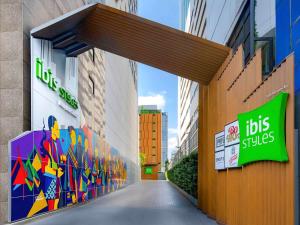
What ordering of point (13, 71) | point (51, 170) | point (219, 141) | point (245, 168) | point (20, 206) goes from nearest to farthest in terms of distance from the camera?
point (245, 168) < point (20, 206) < point (219, 141) < point (13, 71) < point (51, 170)

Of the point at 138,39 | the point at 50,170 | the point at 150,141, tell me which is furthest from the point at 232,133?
the point at 150,141

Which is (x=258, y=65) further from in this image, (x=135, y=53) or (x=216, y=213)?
(x=135, y=53)

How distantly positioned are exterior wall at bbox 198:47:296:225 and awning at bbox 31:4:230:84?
85 centimetres

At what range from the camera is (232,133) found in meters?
10.1

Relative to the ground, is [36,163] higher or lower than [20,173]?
higher

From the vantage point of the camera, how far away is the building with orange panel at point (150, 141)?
370 feet

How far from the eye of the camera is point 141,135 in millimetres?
117938

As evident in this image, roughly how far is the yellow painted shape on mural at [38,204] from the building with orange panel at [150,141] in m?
98.0

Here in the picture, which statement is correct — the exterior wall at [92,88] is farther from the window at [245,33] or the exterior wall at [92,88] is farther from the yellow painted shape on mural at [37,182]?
the yellow painted shape on mural at [37,182]

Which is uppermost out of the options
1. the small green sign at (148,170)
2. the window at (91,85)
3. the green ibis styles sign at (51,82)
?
the window at (91,85)

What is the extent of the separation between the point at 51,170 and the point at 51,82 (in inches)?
134

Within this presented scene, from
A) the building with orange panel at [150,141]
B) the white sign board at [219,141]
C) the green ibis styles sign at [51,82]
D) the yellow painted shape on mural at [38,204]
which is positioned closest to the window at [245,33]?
the white sign board at [219,141]

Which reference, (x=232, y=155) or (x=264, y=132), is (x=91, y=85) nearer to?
(x=232, y=155)

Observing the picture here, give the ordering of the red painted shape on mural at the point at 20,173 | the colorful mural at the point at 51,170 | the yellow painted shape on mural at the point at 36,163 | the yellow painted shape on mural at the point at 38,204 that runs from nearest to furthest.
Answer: the red painted shape on mural at the point at 20,173, the colorful mural at the point at 51,170, the yellow painted shape on mural at the point at 38,204, the yellow painted shape on mural at the point at 36,163
